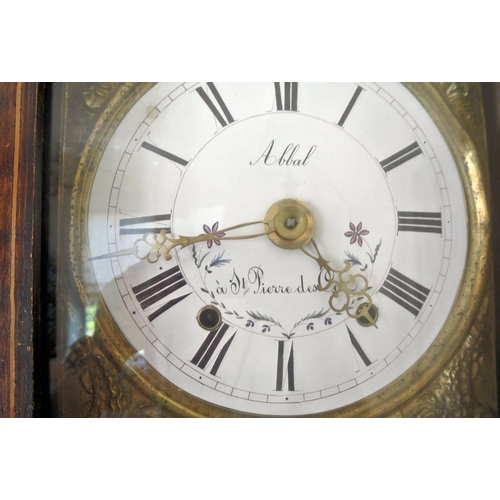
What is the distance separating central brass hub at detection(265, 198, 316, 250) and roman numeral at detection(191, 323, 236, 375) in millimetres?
156

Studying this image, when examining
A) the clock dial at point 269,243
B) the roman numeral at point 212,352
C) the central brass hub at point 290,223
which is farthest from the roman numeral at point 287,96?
the roman numeral at point 212,352

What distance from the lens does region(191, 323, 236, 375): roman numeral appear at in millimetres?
734

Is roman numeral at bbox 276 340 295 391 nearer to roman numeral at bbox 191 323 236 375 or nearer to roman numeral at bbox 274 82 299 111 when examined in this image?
roman numeral at bbox 191 323 236 375

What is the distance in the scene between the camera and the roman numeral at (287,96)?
28.9 inches

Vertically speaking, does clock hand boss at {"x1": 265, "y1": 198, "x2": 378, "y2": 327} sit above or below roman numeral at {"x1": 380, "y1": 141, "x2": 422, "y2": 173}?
below

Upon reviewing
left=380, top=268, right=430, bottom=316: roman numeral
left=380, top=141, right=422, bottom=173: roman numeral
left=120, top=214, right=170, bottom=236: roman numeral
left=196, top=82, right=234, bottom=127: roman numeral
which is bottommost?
left=380, top=268, right=430, bottom=316: roman numeral

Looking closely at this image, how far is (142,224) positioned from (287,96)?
292 mm

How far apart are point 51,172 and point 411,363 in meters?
0.61

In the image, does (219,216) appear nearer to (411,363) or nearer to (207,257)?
(207,257)

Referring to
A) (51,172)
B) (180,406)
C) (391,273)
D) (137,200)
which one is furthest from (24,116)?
(391,273)

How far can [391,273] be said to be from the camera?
744 mm

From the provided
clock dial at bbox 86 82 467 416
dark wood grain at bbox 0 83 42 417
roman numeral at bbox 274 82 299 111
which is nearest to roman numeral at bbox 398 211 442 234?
clock dial at bbox 86 82 467 416

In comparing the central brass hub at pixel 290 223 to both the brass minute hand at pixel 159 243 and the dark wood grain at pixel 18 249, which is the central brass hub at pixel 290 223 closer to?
the brass minute hand at pixel 159 243

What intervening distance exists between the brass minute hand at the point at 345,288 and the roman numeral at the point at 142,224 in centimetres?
21
